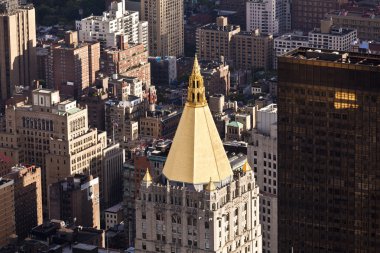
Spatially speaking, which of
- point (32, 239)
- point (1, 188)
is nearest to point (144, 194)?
point (32, 239)

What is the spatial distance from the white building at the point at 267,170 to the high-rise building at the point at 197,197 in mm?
47565

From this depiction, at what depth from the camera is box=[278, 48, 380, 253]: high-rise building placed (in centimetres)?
13662

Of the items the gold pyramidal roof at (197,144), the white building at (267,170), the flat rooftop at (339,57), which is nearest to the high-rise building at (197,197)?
the gold pyramidal roof at (197,144)

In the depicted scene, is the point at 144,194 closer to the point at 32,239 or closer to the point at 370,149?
the point at 370,149

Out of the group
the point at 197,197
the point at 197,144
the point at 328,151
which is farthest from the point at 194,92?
the point at 328,151

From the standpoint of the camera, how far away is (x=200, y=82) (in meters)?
116

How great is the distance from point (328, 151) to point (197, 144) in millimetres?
27652

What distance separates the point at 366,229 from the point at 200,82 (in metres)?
32.6

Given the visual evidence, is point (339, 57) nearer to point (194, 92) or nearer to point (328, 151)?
point (328, 151)

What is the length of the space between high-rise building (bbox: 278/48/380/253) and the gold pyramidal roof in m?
24.4

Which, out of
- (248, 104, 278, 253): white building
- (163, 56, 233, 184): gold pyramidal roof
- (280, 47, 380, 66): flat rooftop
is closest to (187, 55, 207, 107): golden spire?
(163, 56, 233, 184): gold pyramidal roof

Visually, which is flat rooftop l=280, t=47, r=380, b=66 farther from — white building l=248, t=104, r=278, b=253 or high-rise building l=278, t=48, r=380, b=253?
white building l=248, t=104, r=278, b=253

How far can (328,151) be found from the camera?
459 feet

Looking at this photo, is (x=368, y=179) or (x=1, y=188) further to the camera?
(x=1, y=188)
